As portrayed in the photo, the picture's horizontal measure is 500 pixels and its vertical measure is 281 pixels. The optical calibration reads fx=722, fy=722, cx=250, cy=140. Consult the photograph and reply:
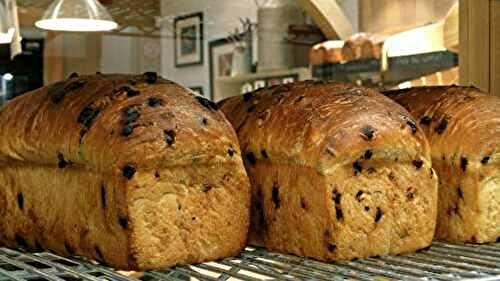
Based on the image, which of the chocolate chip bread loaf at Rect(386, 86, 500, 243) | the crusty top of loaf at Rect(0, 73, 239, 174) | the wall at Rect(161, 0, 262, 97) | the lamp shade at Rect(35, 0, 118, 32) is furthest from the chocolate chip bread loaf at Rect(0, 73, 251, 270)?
the wall at Rect(161, 0, 262, 97)

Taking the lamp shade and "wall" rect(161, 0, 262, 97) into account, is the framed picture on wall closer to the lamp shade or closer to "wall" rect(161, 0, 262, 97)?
"wall" rect(161, 0, 262, 97)

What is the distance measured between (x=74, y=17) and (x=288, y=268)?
87cm

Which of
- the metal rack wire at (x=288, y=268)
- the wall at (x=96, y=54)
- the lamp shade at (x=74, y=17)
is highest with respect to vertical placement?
the lamp shade at (x=74, y=17)

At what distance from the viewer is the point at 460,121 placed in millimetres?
1146

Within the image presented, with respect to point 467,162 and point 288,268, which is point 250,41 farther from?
point 288,268

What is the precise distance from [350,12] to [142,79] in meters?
1.10

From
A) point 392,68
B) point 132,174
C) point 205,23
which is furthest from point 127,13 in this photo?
point 132,174

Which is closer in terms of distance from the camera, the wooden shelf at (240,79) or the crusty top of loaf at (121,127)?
the crusty top of loaf at (121,127)

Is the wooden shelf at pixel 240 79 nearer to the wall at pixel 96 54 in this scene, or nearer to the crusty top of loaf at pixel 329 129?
the wall at pixel 96 54

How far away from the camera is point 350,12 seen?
201 cm

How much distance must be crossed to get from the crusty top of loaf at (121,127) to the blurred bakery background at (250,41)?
46cm

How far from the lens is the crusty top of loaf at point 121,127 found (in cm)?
91

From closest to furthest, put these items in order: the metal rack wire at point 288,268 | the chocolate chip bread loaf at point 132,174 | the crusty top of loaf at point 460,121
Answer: the metal rack wire at point 288,268 < the chocolate chip bread loaf at point 132,174 < the crusty top of loaf at point 460,121

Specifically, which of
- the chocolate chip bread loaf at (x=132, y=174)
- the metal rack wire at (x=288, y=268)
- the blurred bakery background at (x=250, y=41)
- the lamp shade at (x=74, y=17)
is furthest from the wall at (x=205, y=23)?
the metal rack wire at (x=288, y=268)
